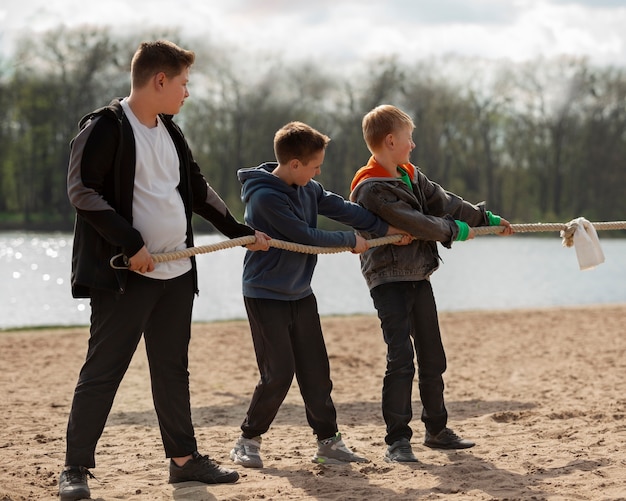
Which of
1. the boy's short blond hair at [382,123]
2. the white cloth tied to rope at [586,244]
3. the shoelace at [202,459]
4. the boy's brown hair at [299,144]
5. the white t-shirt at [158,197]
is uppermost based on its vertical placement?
the boy's short blond hair at [382,123]

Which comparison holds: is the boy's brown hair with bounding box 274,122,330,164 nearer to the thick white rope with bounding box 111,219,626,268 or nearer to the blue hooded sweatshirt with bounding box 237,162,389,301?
the blue hooded sweatshirt with bounding box 237,162,389,301

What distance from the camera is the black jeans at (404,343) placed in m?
4.86

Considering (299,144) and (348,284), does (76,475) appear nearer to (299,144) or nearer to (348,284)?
(299,144)

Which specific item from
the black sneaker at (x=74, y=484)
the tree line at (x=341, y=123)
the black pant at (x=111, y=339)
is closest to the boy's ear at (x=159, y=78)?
the black pant at (x=111, y=339)

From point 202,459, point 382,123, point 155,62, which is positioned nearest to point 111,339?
point 202,459

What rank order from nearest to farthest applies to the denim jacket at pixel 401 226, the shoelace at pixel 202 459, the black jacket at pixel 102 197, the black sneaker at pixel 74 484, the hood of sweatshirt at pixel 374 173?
the black jacket at pixel 102 197 → the black sneaker at pixel 74 484 → the shoelace at pixel 202 459 → the denim jacket at pixel 401 226 → the hood of sweatshirt at pixel 374 173

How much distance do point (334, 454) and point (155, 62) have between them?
2.17 m

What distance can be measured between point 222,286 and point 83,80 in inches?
911

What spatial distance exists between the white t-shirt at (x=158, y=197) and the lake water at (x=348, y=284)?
35.9ft

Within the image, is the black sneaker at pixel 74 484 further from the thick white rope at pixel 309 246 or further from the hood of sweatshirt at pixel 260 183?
the hood of sweatshirt at pixel 260 183

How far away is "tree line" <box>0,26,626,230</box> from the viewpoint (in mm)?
42781

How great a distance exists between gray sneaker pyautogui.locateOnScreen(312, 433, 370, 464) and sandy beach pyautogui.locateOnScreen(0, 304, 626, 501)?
70mm

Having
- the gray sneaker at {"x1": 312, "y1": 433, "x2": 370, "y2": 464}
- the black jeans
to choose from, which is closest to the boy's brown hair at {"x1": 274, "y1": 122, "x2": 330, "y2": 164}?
the black jeans

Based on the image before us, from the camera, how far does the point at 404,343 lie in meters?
4.87
